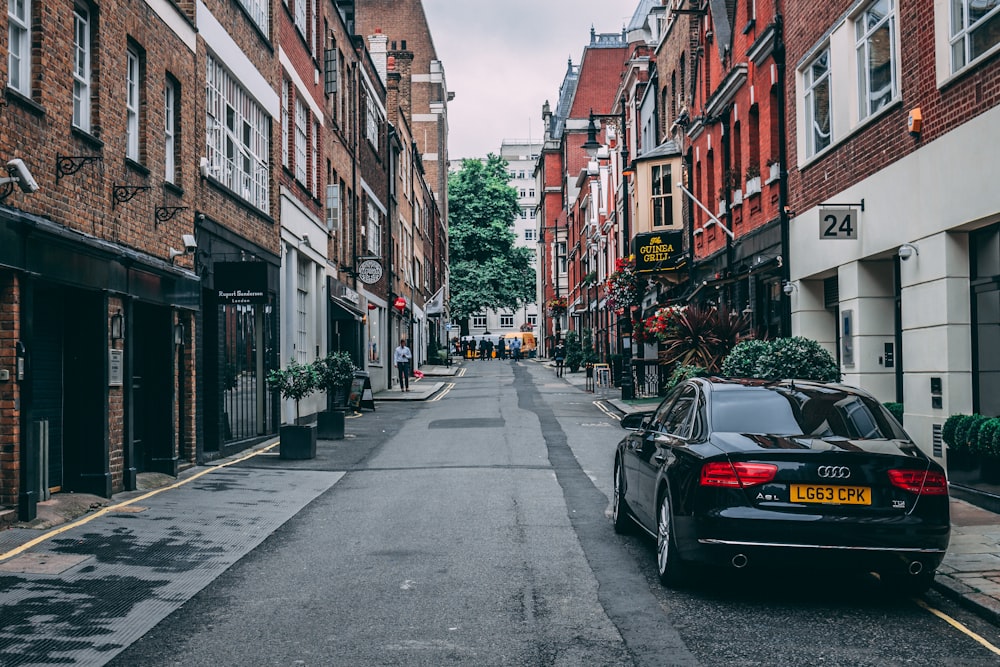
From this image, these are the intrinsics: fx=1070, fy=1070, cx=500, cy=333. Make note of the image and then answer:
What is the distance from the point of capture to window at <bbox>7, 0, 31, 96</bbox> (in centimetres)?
992

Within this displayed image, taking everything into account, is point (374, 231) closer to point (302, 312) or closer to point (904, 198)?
point (302, 312)

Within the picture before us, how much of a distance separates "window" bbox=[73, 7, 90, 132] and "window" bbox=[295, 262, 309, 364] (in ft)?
39.8

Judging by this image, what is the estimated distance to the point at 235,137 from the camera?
1853 centimetres

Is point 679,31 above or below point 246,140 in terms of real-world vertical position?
above

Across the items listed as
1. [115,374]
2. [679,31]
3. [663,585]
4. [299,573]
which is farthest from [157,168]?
[679,31]

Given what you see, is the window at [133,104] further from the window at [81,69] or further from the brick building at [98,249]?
the window at [81,69]

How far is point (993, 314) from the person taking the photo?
11656 millimetres

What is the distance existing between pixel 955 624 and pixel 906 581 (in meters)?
0.91

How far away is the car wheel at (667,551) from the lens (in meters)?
7.33

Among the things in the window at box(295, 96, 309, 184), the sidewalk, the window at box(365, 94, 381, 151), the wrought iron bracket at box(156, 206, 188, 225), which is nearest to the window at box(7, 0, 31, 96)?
the wrought iron bracket at box(156, 206, 188, 225)

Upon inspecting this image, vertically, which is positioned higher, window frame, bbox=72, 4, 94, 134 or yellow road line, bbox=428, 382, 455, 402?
window frame, bbox=72, 4, 94, 134

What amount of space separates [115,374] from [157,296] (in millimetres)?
1662

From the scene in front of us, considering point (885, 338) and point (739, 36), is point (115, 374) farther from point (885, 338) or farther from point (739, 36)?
point (739, 36)

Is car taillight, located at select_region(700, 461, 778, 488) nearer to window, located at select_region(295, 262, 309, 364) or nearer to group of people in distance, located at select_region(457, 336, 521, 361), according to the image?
window, located at select_region(295, 262, 309, 364)
